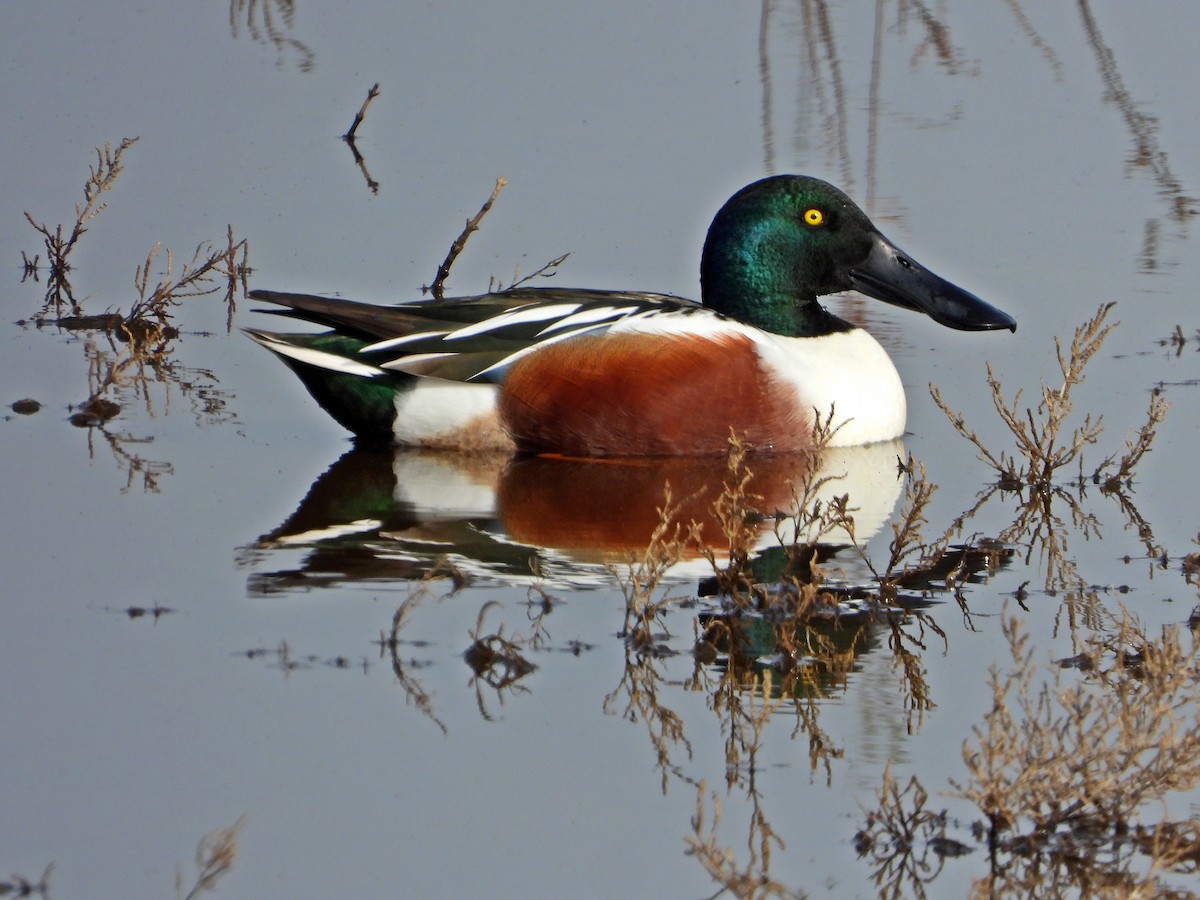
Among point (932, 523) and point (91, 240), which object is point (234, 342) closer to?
point (91, 240)

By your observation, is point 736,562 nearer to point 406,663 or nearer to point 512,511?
point 406,663

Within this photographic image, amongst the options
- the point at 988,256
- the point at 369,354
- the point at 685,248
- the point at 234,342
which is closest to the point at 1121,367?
the point at 988,256

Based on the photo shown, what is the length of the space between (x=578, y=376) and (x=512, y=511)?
2.67ft

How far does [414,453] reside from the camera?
23.4 ft

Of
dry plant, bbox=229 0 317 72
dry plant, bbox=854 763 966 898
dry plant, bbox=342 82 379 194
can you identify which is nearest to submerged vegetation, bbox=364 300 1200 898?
dry plant, bbox=854 763 966 898

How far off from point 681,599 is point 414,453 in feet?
6.82

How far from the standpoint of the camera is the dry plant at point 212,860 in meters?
3.52

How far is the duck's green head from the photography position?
24.3 feet

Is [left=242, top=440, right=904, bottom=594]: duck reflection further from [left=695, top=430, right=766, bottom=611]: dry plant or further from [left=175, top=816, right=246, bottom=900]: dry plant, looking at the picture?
[left=175, top=816, right=246, bottom=900]: dry plant

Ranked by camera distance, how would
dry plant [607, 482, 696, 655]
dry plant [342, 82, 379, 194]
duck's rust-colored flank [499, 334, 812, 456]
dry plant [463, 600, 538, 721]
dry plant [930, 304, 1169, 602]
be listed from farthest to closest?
1. dry plant [342, 82, 379, 194]
2. duck's rust-colored flank [499, 334, 812, 456]
3. dry plant [930, 304, 1169, 602]
4. dry plant [607, 482, 696, 655]
5. dry plant [463, 600, 538, 721]

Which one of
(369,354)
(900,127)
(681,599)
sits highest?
(900,127)

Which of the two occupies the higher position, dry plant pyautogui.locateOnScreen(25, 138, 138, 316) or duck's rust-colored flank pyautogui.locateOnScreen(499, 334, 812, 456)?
dry plant pyautogui.locateOnScreen(25, 138, 138, 316)

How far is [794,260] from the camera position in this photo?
7434 millimetres

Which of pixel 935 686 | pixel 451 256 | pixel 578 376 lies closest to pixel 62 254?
pixel 451 256
